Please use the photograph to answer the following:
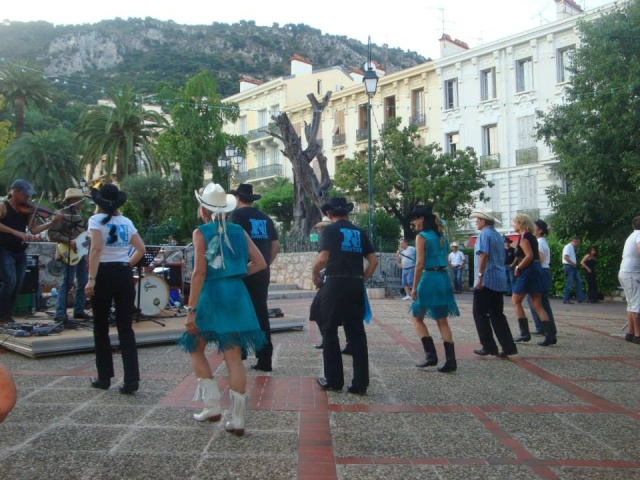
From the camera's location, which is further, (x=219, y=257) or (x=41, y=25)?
(x=41, y=25)

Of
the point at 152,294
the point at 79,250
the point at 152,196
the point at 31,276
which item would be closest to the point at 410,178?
the point at 152,196

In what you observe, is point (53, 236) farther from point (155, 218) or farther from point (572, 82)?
point (155, 218)

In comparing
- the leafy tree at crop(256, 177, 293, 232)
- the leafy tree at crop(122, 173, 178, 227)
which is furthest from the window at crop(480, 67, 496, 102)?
the leafy tree at crop(122, 173, 178, 227)

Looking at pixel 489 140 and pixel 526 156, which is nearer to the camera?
pixel 526 156

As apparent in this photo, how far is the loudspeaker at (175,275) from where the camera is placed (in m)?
11.9

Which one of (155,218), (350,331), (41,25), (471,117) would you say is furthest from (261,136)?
(41,25)

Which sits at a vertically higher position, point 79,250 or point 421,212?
point 421,212

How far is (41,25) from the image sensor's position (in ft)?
402

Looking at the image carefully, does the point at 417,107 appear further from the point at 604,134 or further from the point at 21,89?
the point at 604,134

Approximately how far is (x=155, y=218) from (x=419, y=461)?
1521 inches

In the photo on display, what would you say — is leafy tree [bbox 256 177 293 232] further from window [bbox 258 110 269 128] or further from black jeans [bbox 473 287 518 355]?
black jeans [bbox 473 287 518 355]

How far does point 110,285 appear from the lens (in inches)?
219

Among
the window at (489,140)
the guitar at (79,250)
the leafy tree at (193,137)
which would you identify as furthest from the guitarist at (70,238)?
the window at (489,140)

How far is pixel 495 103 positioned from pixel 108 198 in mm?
34436
